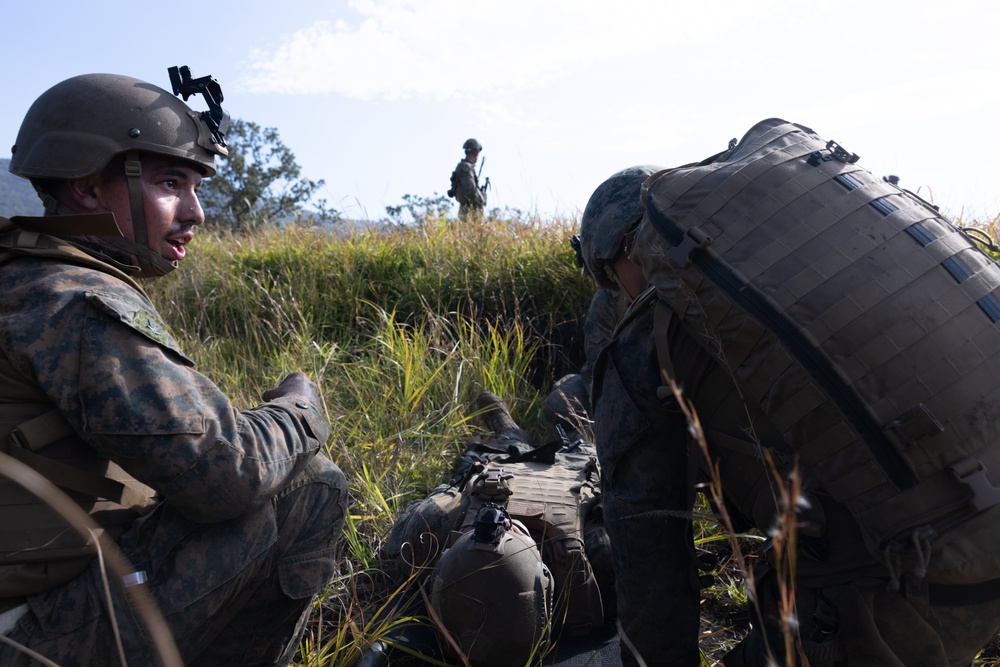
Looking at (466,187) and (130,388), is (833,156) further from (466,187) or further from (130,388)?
(466,187)

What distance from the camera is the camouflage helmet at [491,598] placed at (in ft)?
7.37

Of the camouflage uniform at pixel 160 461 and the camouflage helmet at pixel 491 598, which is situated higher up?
the camouflage uniform at pixel 160 461

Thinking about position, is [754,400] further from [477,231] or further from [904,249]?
[477,231]

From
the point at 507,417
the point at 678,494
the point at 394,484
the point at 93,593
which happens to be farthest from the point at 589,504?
the point at 93,593

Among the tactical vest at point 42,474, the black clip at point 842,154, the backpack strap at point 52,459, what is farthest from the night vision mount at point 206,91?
the black clip at point 842,154

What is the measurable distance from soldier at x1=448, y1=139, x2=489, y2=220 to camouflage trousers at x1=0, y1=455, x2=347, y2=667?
12052 millimetres

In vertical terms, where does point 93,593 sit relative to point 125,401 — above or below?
below

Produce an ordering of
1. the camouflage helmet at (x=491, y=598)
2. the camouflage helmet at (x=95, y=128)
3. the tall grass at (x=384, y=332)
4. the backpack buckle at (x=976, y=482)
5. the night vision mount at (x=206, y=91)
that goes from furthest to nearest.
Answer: the tall grass at (x=384, y=332) → the night vision mount at (x=206, y=91) → the camouflage helmet at (x=491, y=598) → the camouflage helmet at (x=95, y=128) → the backpack buckle at (x=976, y=482)

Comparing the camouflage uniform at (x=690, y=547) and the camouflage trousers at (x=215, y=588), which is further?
the camouflage trousers at (x=215, y=588)

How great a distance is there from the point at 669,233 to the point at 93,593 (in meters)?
1.59

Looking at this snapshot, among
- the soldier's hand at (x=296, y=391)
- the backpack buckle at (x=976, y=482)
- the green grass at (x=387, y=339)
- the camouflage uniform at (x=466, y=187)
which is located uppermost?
the backpack buckle at (x=976, y=482)

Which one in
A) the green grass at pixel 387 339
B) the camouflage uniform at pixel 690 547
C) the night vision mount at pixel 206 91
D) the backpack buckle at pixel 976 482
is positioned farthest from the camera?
the green grass at pixel 387 339

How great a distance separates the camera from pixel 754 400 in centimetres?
176

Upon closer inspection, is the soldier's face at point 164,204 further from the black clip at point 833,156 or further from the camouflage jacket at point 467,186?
the camouflage jacket at point 467,186
